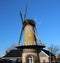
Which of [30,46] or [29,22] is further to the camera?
[29,22]

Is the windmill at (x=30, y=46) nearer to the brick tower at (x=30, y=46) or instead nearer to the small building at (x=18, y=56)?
the brick tower at (x=30, y=46)

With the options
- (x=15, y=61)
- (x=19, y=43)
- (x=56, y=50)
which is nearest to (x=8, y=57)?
(x=15, y=61)

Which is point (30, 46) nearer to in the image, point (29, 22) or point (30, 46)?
point (30, 46)

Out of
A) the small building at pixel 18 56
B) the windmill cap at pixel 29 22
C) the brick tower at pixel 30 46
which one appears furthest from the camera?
the small building at pixel 18 56

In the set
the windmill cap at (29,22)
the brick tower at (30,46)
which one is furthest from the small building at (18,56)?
the windmill cap at (29,22)

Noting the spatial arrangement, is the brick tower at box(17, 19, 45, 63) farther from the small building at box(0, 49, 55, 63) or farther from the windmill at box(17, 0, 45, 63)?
the small building at box(0, 49, 55, 63)

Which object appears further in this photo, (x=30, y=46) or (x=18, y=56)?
(x=18, y=56)

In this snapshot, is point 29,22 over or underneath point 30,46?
over

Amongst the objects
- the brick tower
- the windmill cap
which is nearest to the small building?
the brick tower

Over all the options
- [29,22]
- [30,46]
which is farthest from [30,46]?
[29,22]

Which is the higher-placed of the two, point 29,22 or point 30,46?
point 29,22

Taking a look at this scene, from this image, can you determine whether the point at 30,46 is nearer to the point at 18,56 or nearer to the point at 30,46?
the point at 30,46

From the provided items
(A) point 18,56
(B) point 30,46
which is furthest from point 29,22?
(A) point 18,56

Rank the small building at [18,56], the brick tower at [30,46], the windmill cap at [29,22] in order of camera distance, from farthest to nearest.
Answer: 1. the small building at [18,56]
2. the windmill cap at [29,22]
3. the brick tower at [30,46]
